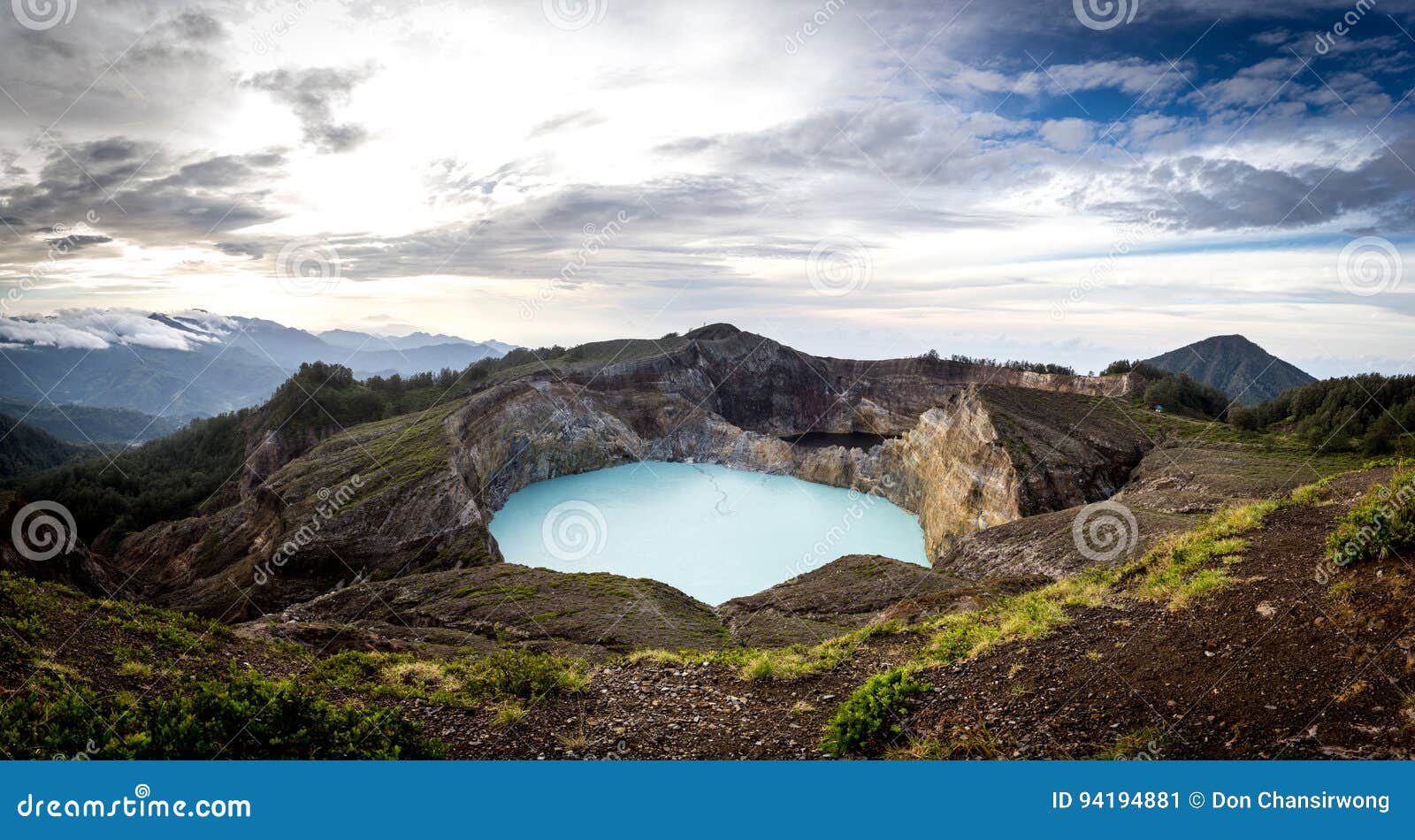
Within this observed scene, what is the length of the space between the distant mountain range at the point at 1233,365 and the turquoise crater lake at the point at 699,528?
95798 mm

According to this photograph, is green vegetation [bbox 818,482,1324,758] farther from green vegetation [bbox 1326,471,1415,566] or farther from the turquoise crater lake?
the turquoise crater lake

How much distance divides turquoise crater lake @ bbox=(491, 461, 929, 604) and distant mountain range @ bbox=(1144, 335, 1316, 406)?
95798 mm

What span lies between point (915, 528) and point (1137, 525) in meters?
29.7

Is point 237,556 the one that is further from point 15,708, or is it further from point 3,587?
point 15,708

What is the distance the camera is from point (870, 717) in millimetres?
9367

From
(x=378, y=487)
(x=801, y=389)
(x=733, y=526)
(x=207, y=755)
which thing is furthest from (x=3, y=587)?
(x=801, y=389)

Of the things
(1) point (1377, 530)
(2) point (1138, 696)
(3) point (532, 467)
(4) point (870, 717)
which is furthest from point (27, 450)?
(1) point (1377, 530)

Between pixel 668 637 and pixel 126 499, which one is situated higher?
pixel 126 499

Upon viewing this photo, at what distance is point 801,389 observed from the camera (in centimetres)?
11988

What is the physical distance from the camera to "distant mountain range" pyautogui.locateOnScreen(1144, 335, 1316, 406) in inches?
4739

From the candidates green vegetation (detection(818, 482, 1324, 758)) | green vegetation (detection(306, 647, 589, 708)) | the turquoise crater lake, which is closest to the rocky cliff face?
the turquoise crater lake

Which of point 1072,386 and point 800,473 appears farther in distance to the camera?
point 1072,386

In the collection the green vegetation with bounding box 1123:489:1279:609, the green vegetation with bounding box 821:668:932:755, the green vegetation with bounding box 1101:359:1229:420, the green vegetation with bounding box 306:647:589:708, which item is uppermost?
the green vegetation with bounding box 1101:359:1229:420

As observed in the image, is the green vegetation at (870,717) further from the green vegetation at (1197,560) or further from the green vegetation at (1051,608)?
the green vegetation at (1197,560)
